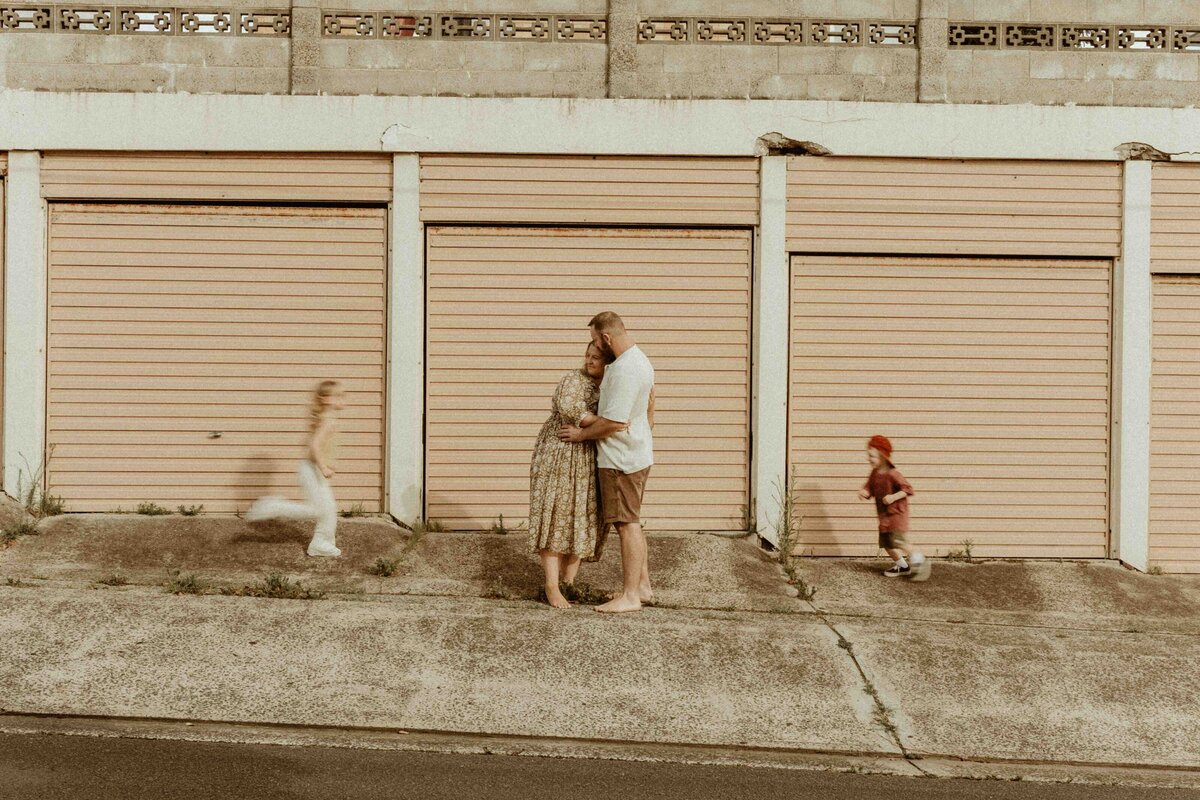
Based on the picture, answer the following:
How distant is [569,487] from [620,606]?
2.57ft

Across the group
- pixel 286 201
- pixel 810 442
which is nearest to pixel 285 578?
pixel 286 201

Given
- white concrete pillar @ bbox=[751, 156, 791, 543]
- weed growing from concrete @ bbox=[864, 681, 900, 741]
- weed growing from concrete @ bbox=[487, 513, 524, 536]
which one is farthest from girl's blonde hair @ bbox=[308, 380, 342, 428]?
weed growing from concrete @ bbox=[864, 681, 900, 741]

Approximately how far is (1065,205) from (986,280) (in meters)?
0.86

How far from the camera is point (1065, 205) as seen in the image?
363 inches

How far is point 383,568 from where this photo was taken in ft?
26.1

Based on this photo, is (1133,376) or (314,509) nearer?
(314,509)

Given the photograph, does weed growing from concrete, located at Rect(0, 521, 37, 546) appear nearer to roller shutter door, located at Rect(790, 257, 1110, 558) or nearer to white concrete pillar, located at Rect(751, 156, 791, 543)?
white concrete pillar, located at Rect(751, 156, 791, 543)

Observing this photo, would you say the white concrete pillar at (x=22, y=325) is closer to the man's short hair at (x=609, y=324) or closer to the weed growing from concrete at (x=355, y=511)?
the weed growing from concrete at (x=355, y=511)

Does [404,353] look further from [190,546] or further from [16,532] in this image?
[16,532]

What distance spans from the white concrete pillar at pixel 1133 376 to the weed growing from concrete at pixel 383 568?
5.66 metres

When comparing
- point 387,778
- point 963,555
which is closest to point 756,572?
point 963,555

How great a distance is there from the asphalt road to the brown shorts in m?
2.13

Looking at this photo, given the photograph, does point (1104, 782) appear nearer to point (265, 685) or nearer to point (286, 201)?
point (265, 685)

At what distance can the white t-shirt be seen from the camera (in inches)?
264
